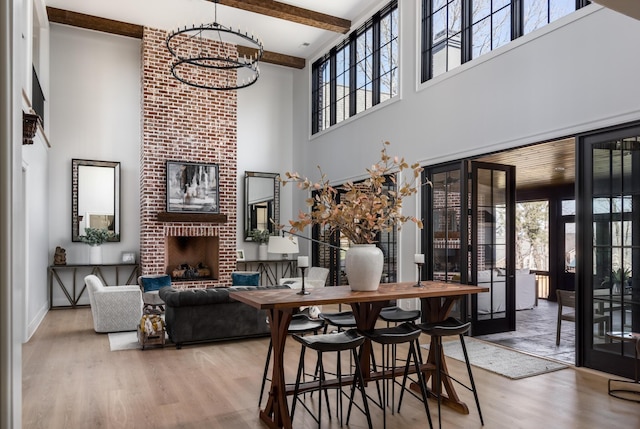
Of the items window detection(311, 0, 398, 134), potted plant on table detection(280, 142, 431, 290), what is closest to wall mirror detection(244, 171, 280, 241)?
window detection(311, 0, 398, 134)

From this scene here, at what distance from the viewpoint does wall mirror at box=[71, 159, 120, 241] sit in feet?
28.4

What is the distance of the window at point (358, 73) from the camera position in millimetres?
7520

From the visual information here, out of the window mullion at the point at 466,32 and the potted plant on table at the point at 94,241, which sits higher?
the window mullion at the point at 466,32

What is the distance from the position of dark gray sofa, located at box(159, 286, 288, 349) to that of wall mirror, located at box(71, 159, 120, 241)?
370cm

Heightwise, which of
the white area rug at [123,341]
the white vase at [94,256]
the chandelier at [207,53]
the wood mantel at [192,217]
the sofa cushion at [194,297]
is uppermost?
the chandelier at [207,53]

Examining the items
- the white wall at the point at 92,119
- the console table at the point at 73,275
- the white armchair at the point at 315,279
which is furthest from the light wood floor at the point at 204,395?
the white wall at the point at 92,119

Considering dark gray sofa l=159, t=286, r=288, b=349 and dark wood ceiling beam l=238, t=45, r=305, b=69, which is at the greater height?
dark wood ceiling beam l=238, t=45, r=305, b=69

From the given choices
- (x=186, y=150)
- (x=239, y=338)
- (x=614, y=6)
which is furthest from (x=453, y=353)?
(x=186, y=150)

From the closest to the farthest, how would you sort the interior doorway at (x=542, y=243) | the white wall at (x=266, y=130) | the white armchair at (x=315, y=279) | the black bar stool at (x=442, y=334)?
the black bar stool at (x=442, y=334), the interior doorway at (x=542, y=243), the white armchair at (x=315, y=279), the white wall at (x=266, y=130)

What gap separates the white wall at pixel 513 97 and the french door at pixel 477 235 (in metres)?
0.29

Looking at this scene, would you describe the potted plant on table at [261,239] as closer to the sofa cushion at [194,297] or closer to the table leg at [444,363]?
the sofa cushion at [194,297]

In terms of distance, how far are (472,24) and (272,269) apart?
6.24m

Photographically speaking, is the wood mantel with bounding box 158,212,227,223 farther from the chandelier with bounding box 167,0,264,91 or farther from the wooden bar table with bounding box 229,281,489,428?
the wooden bar table with bounding box 229,281,489,428

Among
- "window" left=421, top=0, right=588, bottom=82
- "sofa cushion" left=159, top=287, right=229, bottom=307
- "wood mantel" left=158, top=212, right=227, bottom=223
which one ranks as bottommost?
"sofa cushion" left=159, top=287, right=229, bottom=307
